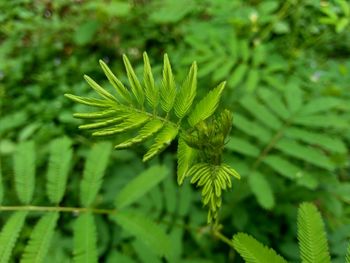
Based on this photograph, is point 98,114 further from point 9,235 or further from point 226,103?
point 226,103

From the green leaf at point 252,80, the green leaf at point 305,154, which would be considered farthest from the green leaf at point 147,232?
the green leaf at point 252,80

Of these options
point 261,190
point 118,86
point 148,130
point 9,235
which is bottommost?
point 261,190

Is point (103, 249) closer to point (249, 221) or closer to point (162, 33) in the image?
point (249, 221)

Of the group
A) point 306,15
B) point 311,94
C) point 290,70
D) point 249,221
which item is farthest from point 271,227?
point 306,15

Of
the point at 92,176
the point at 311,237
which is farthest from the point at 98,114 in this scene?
the point at 92,176

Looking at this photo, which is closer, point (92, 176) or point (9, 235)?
point (9, 235)

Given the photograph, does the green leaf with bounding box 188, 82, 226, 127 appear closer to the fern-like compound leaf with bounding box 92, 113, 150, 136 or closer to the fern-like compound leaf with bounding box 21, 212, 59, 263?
the fern-like compound leaf with bounding box 92, 113, 150, 136
